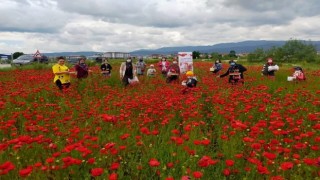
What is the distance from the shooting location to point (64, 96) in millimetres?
9445

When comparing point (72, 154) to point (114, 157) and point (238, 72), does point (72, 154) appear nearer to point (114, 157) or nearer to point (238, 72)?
point (114, 157)

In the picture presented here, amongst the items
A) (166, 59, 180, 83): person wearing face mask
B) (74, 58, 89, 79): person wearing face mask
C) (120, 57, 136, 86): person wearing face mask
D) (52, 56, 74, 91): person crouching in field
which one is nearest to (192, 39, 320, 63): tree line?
(166, 59, 180, 83): person wearing face mask

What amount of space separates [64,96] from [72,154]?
4.97m

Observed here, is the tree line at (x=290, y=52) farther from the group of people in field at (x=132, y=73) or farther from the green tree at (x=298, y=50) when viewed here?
the group of people in field at (x=132, y=73)

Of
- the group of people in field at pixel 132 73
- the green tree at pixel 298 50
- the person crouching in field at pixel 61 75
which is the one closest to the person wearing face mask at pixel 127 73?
the group of people in field at pixel 132 73

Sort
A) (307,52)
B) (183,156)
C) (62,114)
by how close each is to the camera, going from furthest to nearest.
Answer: (307,52), (62,114), (183,156)

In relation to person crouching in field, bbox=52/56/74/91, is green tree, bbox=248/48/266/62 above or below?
below

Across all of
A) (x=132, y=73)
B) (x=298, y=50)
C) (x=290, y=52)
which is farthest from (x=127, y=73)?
(x=298, y=50)

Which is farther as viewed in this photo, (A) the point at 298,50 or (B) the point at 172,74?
(A) the point at 298,50

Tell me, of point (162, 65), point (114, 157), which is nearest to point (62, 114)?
point (114, 157)

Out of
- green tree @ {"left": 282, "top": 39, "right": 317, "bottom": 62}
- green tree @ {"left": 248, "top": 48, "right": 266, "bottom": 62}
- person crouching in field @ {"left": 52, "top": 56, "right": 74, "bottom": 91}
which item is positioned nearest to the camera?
person crouching in field @ {"left": 52, "top": 56, "right": 74, "bottom": 91}

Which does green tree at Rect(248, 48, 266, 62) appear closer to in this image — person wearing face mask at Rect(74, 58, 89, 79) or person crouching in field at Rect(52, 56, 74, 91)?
person wearing face mask at Rect(74, 58, 89, 79)

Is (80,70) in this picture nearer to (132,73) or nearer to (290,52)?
(132,73)

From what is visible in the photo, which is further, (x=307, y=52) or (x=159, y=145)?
(x=307, y=52)
